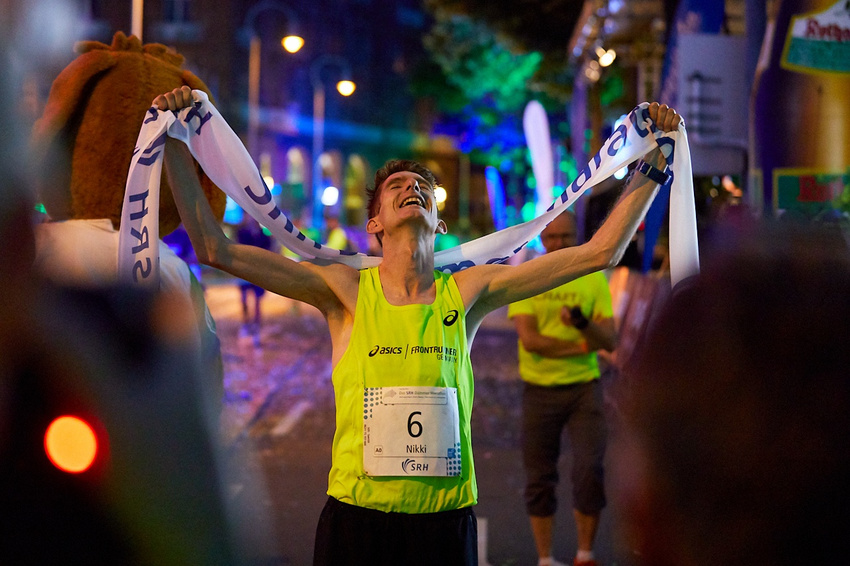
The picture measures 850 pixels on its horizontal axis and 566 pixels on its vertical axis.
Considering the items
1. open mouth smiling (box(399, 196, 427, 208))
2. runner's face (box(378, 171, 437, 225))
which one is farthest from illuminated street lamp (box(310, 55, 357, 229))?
open mouth smiling (box(399, 196, 427, 208))

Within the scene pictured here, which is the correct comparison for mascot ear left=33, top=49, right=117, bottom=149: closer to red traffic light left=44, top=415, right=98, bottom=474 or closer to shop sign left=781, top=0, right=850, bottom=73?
red traffic light left=44, top=415, right=98, bottom=474

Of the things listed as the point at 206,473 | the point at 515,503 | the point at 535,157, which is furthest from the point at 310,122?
the point at 206,473

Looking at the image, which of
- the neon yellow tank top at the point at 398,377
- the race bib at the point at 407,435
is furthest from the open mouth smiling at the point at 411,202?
the race bib at the point at 407,435

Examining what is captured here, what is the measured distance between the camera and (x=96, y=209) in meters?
3.60

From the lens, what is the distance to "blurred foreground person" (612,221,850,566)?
1091mm

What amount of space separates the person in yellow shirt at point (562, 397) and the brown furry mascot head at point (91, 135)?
8.45 ft

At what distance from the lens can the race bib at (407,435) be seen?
2.92m

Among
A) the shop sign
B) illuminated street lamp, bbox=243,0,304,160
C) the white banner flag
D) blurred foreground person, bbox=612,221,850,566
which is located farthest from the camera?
illuminated street lamp, bbox=243,0,304,160

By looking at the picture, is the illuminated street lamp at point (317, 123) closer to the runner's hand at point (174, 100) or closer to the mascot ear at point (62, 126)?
the mascot ear at point (62, 126)

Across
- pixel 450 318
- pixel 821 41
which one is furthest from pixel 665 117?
pixel 821 41

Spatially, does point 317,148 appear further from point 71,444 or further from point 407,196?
point 71,444

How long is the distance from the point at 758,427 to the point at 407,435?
6.27 feet

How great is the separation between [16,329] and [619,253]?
224 centimetres

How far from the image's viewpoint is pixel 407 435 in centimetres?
293
